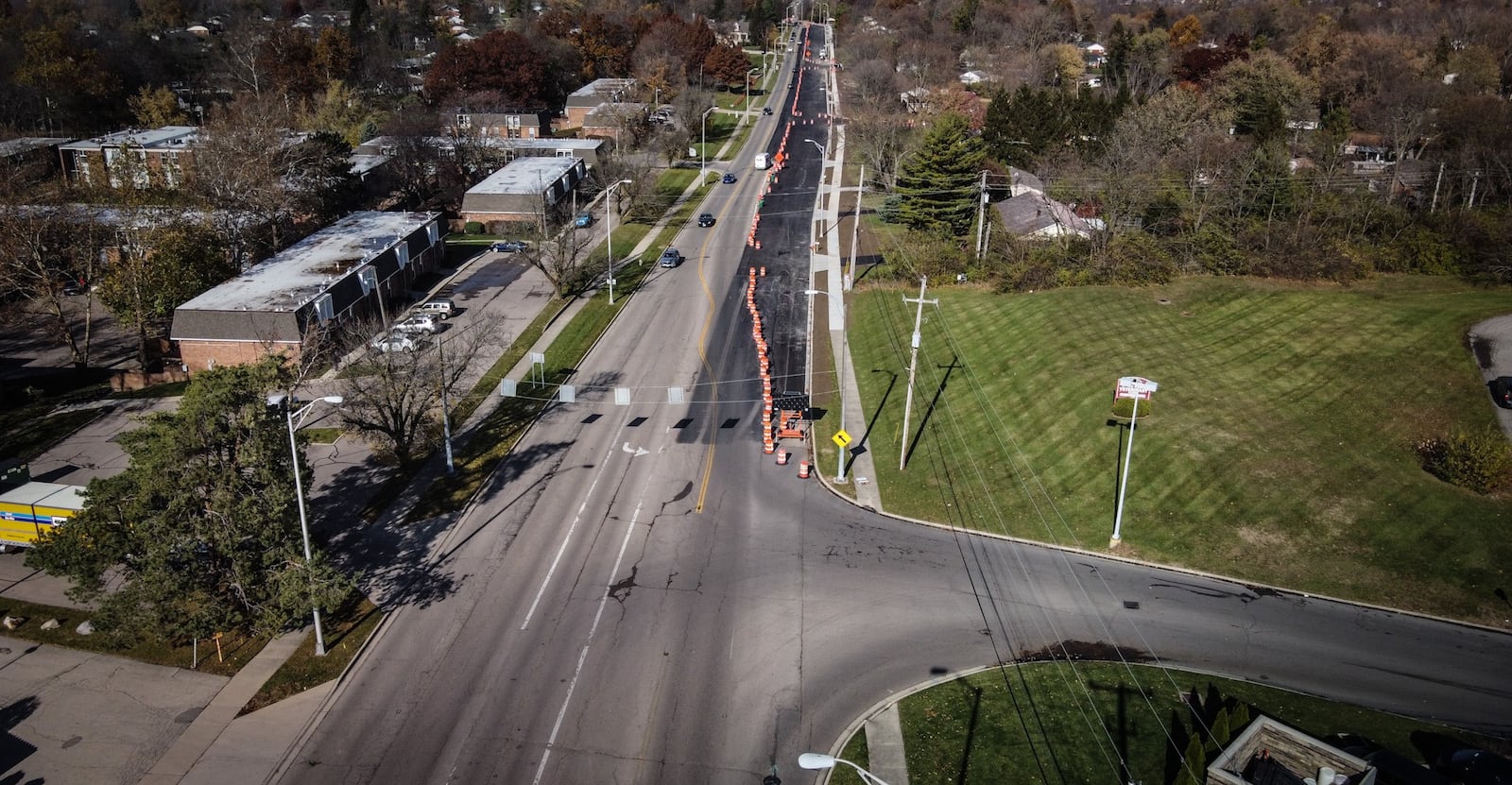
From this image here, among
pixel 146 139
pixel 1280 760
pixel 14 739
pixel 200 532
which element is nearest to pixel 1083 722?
pixel 1280 760

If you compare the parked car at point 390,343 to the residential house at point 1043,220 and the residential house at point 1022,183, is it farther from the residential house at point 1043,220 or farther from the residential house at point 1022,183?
the residential house at point 1022,183

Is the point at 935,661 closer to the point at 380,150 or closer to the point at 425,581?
the point at 425,581

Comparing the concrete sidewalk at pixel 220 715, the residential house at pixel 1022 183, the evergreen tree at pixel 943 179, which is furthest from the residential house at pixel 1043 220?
the concrete sidewalk at pixel 220 715

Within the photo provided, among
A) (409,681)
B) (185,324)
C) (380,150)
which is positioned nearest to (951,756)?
(409,681)

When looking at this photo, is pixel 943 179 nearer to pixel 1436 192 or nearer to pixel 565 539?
pixel 1436 192

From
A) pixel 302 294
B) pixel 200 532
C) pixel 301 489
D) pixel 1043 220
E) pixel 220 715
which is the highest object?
pixel 1043 220

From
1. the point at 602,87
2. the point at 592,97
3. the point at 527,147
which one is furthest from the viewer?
the point at 602,87
